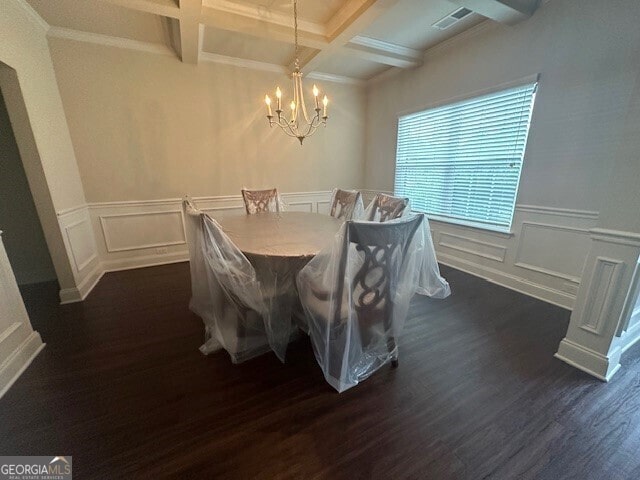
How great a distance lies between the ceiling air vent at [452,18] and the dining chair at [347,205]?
1776 mm

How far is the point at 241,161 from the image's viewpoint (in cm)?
354

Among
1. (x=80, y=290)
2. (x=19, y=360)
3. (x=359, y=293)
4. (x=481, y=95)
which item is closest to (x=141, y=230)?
(x=80, y=290)

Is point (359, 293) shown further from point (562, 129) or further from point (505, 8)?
point (505, 8)

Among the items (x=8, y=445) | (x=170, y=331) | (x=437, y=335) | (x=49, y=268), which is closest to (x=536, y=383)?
(x=437, y=335)

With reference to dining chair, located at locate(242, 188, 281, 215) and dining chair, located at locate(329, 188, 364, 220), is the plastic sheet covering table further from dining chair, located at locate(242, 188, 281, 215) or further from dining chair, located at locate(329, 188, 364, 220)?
dining chair, located at locate(242, 188, 281, 215)

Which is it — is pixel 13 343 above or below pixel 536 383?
above

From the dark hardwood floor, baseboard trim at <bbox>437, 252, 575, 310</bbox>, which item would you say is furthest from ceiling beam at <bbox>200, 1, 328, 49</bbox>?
baseboard trim at <bbox>437, 252, 575, 310</bbox>

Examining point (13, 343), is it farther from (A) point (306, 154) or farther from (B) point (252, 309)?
(A) point (306, 154)

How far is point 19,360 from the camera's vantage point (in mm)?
1575

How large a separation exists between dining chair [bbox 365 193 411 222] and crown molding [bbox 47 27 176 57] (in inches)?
114

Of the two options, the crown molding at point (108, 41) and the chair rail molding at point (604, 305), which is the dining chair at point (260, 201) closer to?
the crown molding at point (108, 41)

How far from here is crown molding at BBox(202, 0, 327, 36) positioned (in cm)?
211

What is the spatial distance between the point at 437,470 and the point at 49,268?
13.0 feet

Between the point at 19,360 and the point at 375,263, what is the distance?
2.25 meters
